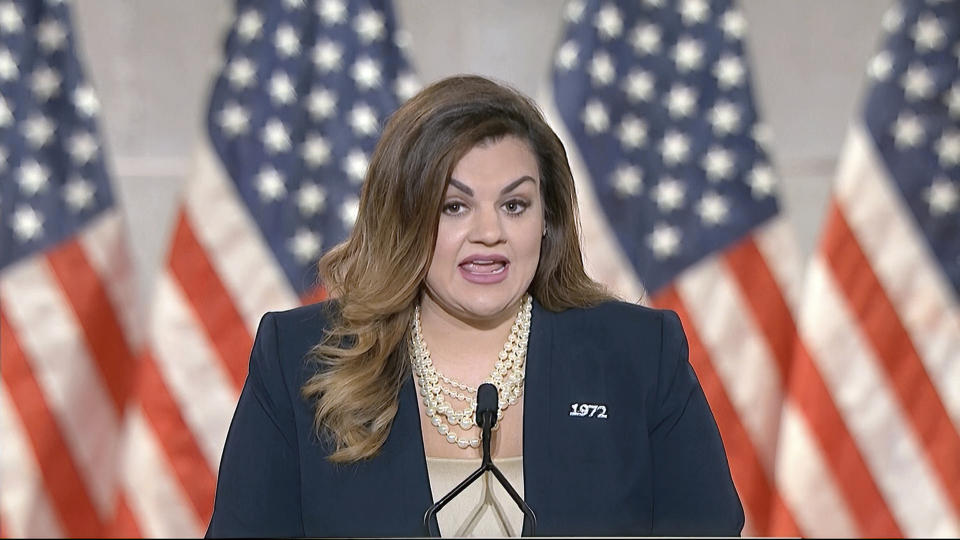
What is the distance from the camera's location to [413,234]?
5.89 ft

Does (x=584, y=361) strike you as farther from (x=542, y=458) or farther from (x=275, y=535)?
(x=275, y=535)

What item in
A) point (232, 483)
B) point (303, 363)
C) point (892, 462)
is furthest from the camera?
point (892, 462)

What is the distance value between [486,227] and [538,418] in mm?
314

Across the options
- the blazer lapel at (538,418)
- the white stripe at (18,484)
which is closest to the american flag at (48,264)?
the white stripe at (18,484)

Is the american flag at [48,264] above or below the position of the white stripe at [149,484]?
above

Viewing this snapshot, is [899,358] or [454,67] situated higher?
[454,67]

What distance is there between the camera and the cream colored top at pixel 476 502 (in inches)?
67.6

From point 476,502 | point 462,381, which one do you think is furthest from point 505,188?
point 476,502

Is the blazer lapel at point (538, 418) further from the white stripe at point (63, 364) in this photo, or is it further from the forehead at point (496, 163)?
the white stripe at point (63, 364)

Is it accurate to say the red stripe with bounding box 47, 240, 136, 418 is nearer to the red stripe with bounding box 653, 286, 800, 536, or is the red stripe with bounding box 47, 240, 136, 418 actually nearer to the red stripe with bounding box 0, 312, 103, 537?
the red stripe with bounding box 0, 312, 103, 537

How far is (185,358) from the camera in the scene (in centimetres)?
311

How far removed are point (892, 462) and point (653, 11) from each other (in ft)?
4.49

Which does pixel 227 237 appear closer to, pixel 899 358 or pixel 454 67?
pixel 454 67

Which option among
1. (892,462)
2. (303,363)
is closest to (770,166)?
(892,462)
